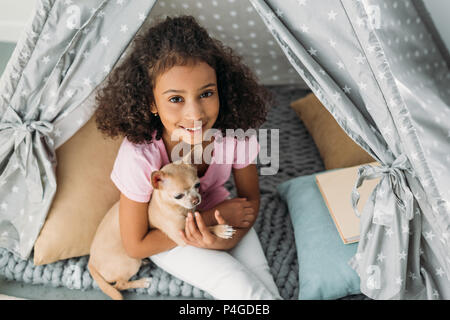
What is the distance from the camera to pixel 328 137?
1768mm

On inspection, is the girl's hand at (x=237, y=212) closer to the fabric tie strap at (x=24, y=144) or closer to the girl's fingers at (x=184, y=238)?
the girl's fingers at (x=184, y=238)

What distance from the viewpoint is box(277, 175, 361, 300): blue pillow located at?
52.0 inches

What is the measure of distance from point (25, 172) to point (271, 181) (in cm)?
95

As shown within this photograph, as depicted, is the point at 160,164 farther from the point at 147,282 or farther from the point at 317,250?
the point at 317,250

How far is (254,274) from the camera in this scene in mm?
1350

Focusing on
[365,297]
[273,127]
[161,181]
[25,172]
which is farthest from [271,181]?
[25,172]

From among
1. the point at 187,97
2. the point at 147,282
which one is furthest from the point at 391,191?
the point at 147,282

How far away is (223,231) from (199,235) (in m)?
0.07

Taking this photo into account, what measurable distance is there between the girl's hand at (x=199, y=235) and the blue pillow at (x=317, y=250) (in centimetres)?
29

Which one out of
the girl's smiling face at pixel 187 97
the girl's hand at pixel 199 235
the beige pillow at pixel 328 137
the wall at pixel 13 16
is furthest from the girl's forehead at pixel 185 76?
the beige pillow at pixel 328 137

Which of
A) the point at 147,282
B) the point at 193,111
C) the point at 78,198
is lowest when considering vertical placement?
the point at 147,282

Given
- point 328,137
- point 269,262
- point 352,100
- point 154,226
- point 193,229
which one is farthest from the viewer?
point 328,137

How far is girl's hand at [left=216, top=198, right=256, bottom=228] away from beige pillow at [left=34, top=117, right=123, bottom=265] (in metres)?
0.39

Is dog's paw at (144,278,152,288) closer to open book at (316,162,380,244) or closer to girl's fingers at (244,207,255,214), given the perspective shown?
girl's fingers at (244,207,255,214)
